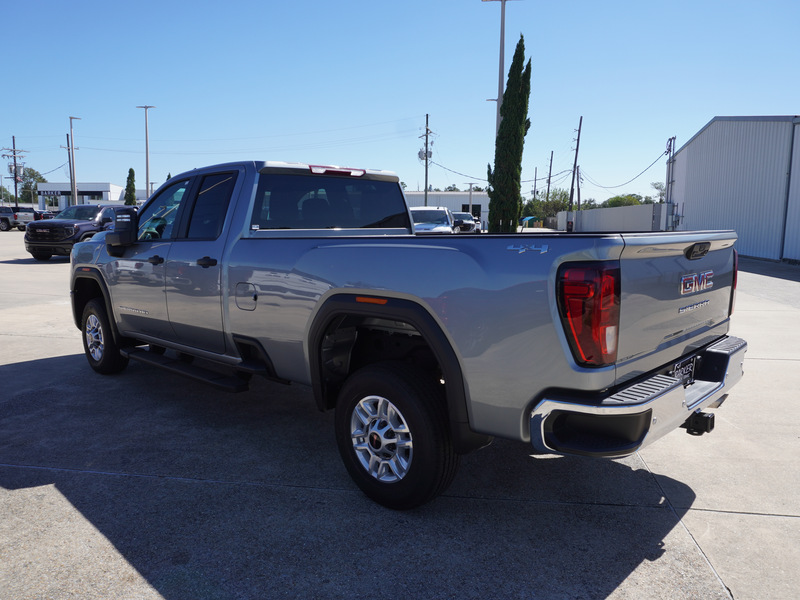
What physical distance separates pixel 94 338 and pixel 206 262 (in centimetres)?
263

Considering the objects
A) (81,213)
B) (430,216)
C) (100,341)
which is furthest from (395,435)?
(81,213)

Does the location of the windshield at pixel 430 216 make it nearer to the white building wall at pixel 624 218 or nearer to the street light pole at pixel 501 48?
the street light pole at pixel 501 48

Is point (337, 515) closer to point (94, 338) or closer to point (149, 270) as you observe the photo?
point (149, 270)

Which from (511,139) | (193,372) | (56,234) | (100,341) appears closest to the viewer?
(193,372)

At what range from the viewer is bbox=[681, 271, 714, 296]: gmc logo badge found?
126 inches

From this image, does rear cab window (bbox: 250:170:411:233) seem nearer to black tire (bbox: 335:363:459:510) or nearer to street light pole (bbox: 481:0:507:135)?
black tire (bbox: 335:363:459:510)

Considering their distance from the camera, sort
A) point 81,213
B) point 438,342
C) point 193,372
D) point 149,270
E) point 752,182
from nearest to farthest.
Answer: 1. point 438,342
2. point 193,372
3. point 149,270
4. point 81,213
5. point 752,182

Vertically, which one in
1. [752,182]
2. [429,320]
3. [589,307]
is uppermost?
[752,182]

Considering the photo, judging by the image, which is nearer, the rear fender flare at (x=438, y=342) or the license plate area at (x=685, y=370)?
the rear fender flare at (x=438, y=342)

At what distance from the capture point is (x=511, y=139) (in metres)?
21.0

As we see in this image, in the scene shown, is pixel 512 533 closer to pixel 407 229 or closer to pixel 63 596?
pixel 63 596

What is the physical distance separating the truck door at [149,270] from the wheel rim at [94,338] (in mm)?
637

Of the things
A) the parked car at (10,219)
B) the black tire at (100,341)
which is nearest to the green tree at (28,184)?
the parked car at (10,219)

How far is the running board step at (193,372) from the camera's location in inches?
173
